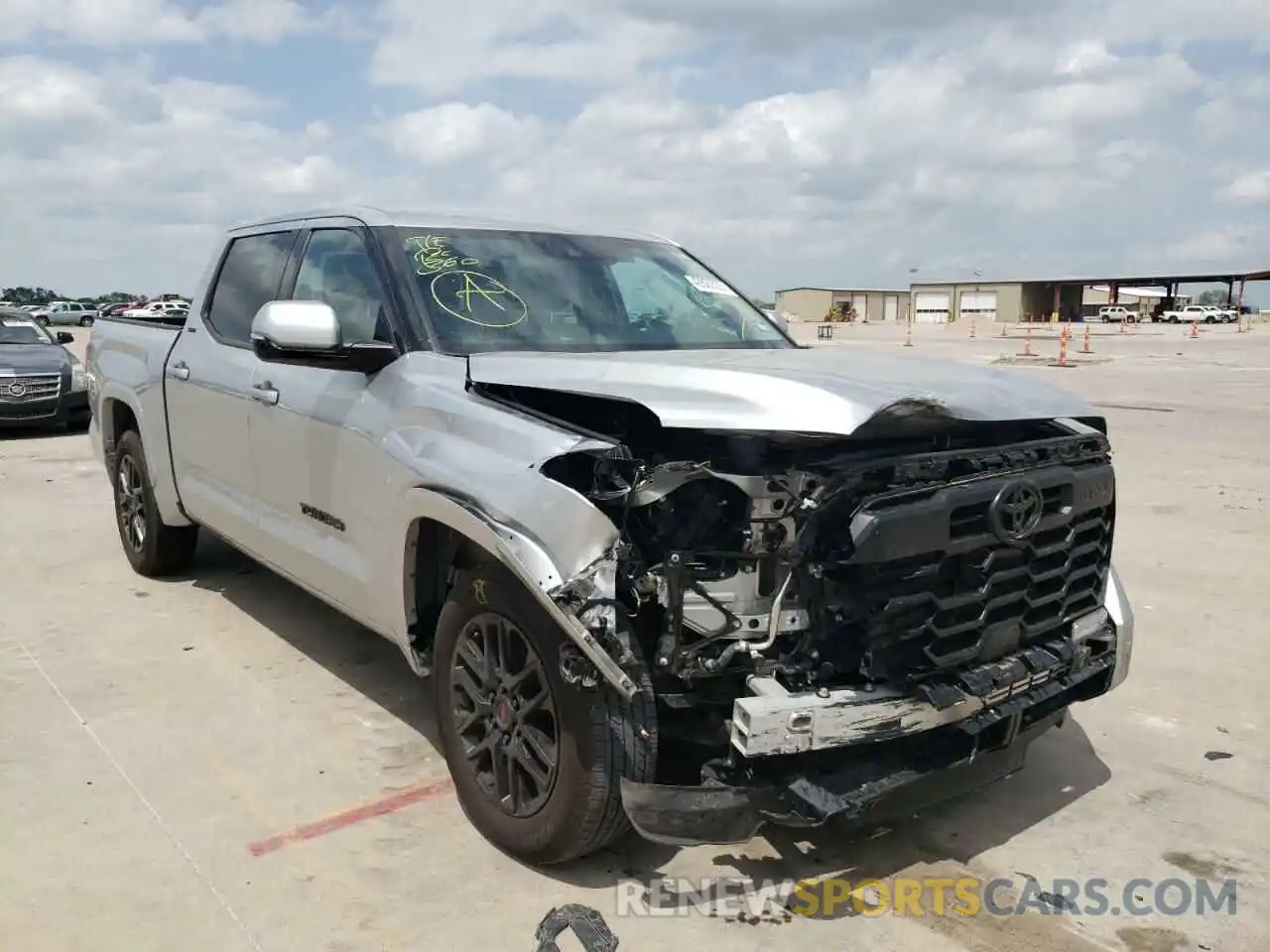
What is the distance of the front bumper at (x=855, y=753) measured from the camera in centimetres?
261

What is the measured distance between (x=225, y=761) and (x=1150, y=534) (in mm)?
6046

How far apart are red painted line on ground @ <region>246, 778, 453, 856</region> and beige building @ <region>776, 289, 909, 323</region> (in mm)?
94039

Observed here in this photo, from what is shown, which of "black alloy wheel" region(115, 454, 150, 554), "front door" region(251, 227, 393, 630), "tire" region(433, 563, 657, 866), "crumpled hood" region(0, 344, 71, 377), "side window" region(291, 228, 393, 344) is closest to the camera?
"tire" region(433, 563, 657, 866)

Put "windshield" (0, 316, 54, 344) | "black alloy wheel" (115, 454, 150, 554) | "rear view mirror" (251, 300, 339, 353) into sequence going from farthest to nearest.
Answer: "windshield" (0, 316, 54, 344) → "black alloy wheel" (115, 454, 150, 554) → "rear view mirror" (251, 300, 339, 353)

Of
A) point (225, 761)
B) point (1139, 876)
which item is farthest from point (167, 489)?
point (1139, 876)

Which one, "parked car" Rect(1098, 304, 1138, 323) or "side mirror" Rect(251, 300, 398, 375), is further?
"parked car" Rect(1098, 304, 1138, 323)

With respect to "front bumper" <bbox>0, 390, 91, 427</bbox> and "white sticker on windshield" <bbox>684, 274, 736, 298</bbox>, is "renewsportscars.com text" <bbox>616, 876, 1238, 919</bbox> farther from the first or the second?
"front bumper" <bbox>0, 390, 91, 427</bbox>

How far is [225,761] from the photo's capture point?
3785mm

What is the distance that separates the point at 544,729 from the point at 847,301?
97933 millimetres

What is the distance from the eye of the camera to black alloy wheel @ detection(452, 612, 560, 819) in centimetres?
294

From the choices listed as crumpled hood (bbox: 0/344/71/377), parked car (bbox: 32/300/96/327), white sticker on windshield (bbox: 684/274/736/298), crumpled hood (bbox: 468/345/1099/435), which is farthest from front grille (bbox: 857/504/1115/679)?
parked car (bbox: 32/300/96/327)

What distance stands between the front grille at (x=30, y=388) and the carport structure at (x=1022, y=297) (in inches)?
3115

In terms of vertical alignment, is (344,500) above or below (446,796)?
above

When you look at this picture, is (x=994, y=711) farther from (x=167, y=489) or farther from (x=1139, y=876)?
(x=167, y=489)
